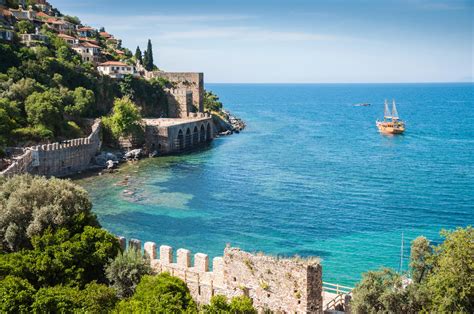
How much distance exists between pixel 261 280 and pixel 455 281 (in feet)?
18.0

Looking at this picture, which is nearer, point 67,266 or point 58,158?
point 67,266

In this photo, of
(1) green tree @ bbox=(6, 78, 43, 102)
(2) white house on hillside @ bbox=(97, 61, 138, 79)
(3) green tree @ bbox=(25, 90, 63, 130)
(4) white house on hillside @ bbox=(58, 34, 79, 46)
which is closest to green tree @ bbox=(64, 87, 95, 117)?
(3) green tree @ bbox=(25, 90, 63, 130)

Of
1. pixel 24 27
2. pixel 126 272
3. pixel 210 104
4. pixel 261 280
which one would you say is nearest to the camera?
pixel 261 280

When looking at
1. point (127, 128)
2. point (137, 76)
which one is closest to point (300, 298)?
point (127, 128)

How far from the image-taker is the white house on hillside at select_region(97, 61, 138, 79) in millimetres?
76250

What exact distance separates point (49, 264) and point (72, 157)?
3399cm

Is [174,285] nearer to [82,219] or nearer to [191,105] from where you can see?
[82,219]

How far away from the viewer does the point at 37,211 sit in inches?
747

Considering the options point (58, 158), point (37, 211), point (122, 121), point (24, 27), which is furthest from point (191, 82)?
point (37, 211)

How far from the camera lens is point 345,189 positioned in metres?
45.2

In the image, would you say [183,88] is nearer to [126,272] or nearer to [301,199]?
[301,199]

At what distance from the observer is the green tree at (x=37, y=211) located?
18.9 metres

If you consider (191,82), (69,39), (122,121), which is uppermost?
(69,39)

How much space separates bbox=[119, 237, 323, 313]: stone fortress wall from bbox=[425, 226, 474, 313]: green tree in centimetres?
334
